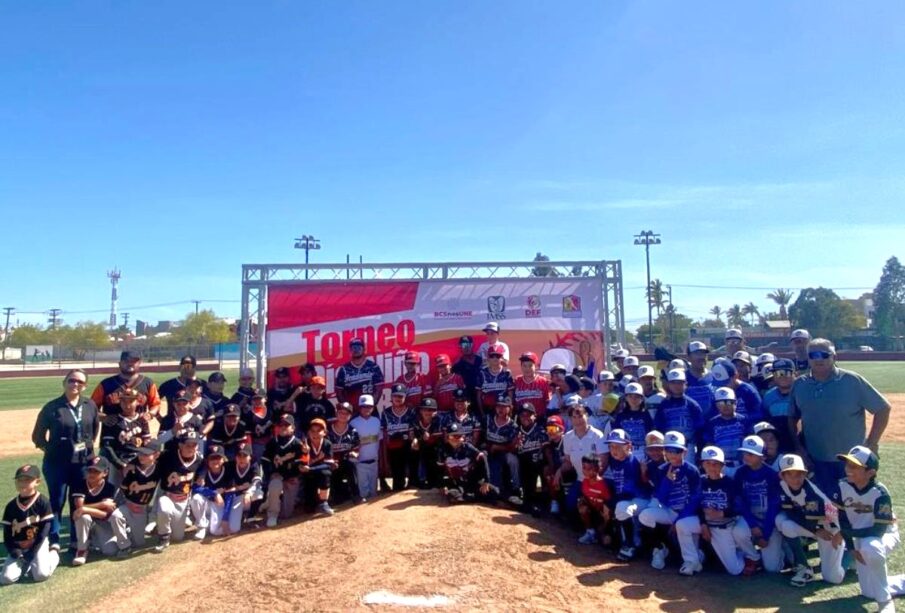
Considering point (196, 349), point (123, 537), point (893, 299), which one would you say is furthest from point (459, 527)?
point (893, 299)

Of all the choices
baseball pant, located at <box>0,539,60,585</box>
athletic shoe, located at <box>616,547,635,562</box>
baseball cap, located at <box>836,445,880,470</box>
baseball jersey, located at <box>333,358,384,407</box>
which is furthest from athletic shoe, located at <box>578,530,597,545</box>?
baseball pant, located at <box>0,539,60,585</box>

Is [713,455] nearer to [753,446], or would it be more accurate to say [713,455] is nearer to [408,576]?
[753,446]

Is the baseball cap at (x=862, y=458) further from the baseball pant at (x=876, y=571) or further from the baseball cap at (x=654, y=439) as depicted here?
the baseball cap at (x=654, y=439)

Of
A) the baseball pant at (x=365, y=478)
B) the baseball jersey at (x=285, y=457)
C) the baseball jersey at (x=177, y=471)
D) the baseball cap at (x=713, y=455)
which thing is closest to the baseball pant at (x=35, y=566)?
the baseball jersey at (x=177, y=471)

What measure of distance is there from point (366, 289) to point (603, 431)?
5.19 metres

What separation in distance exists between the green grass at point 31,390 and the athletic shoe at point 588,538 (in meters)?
22.4

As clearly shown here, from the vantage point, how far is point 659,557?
611 cm

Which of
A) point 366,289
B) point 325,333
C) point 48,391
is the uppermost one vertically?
point 366,289

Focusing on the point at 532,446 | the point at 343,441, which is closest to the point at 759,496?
the point at 532,446

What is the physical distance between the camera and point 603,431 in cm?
760

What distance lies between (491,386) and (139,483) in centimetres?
474

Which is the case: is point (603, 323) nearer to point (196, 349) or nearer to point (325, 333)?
Result: point (325, 333)

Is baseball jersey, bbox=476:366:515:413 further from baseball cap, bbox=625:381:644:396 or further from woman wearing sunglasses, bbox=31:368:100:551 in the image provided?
woman wearing sunglasses, bbox=31:368:100:551

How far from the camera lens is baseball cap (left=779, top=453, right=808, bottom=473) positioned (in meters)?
5.77
